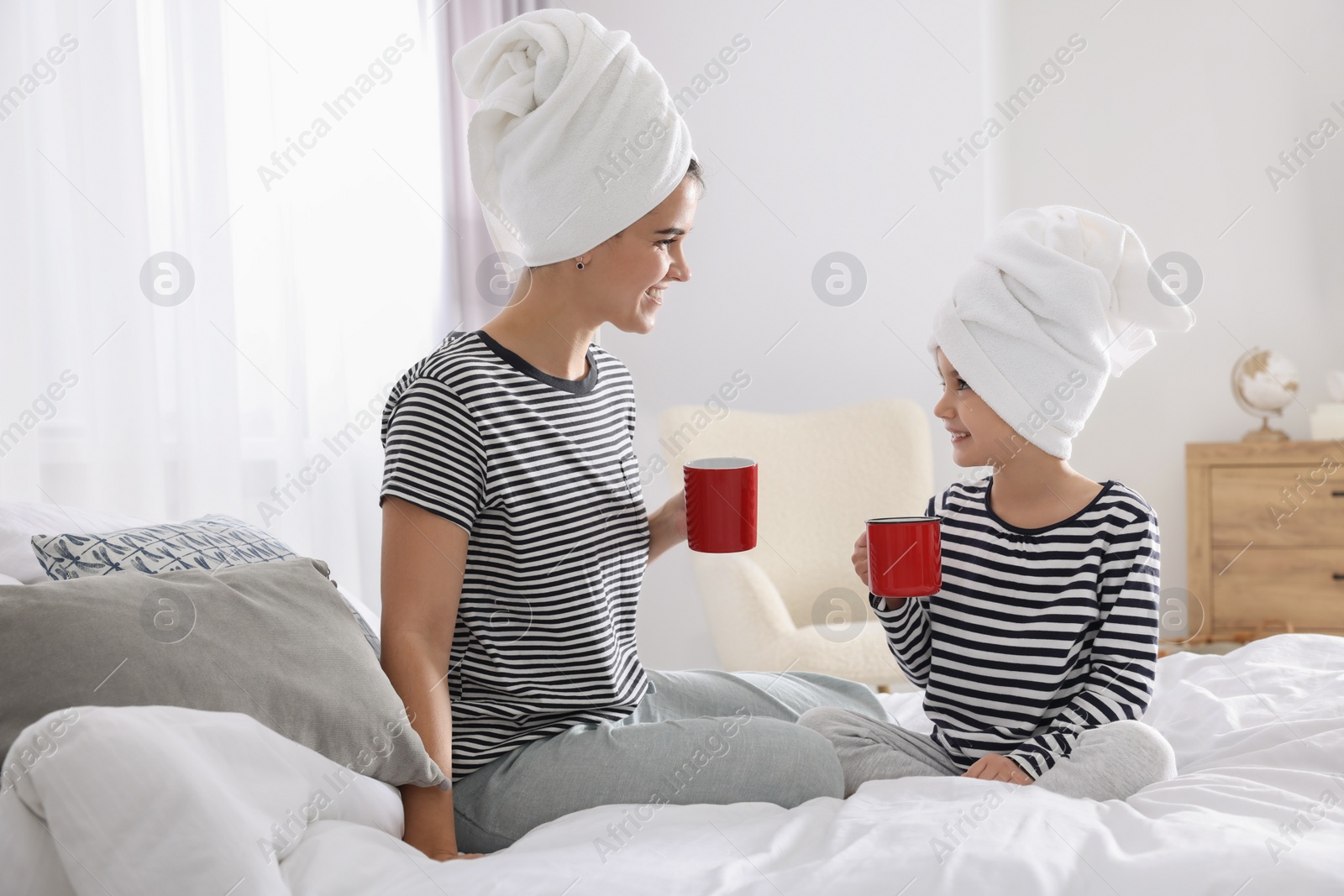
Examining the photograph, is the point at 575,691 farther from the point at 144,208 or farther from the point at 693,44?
the point at 693,44

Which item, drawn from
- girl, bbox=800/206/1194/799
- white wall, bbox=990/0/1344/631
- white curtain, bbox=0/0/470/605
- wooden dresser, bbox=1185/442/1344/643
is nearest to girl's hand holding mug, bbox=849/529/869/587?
girl, bbox=800/206/1194/799

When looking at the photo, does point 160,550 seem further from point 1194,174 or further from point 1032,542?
point 1194,174

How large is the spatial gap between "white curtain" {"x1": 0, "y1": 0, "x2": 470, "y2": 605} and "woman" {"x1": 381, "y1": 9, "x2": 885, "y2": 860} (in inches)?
26.6

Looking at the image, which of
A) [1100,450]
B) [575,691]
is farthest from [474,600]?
[1100,450]

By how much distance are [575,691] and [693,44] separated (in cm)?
276

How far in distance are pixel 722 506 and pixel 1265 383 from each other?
2.97 meters

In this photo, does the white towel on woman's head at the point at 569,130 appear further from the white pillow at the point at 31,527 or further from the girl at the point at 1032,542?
the white pillow at the point at 31,527

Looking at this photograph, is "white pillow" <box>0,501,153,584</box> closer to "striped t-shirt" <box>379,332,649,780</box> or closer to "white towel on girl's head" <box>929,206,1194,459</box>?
"striped t-shirt" <box>379,332,649,780</box>

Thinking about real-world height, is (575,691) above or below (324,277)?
below

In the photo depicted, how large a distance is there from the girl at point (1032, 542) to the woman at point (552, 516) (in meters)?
0.21

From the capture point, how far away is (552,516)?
1279mm

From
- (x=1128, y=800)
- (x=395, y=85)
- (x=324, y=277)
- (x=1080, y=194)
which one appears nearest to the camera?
(x=1128, y=800)

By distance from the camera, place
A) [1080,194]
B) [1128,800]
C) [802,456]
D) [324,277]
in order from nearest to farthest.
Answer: [1128,800], [324,277], [802,456], [1080,194]

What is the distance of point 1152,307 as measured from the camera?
1.31 m
